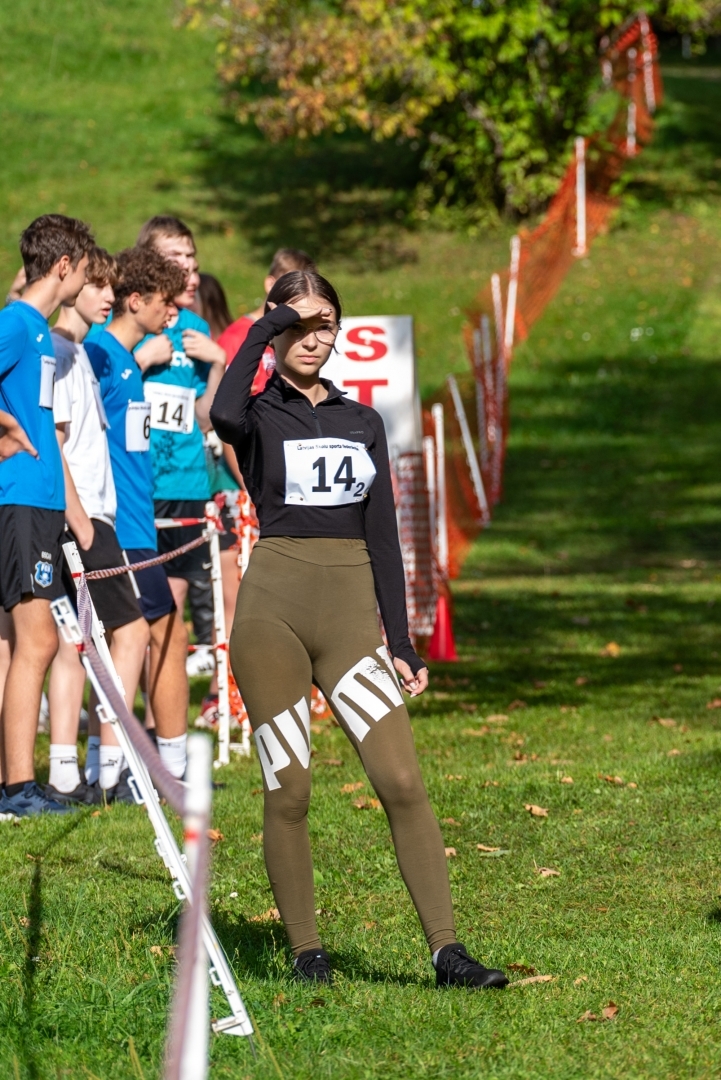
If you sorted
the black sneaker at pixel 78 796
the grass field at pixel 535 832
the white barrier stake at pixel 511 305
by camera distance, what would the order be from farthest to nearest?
the white barrier stake at pixel 511 305, the black sneaker at pixel 78 796, the grass field at pixel 535 832

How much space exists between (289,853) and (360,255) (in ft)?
83.1

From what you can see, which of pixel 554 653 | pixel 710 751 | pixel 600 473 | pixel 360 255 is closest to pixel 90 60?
pixel 360 255

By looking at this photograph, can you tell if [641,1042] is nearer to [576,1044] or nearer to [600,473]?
[576,1044]

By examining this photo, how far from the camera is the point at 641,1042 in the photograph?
3.95m

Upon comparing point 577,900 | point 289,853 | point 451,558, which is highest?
point 289,853

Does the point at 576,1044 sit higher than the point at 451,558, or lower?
higher

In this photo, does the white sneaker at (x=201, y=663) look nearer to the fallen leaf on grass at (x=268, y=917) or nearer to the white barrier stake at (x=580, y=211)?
the fallen leaf on grass at (x=268, y=917)

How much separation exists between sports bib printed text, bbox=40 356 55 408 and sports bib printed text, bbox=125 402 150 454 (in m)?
0.86

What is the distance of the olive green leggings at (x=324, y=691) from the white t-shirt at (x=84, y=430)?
242 cm

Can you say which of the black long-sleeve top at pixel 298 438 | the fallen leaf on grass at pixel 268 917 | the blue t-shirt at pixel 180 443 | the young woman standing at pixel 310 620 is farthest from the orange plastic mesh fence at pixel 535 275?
the young woman standing at pixel 310 620

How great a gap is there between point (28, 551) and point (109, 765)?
1.42 meters

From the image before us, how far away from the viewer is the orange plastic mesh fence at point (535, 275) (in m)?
17.1

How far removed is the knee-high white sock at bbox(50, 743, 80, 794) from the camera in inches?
266

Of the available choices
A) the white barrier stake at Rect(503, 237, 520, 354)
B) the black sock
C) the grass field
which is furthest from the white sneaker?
the white barrier stake at Rect(503, 237, 520, 354)
